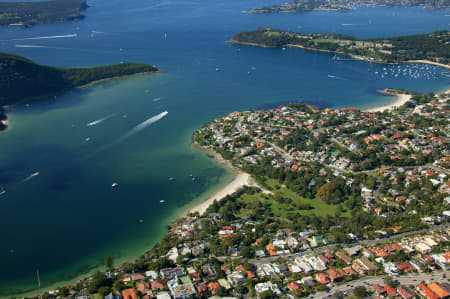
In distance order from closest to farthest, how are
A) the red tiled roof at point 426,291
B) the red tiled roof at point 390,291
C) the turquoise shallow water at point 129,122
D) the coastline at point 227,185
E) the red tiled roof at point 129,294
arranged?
the red tiled roof at point 426,291, the red tiled roof at point 390,291, the red tiled roof at point 129,294, the turquoise shallow water at point 129,122, the coastline at point 227,185

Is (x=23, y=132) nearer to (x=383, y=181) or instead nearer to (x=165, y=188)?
(x=165, y=188)

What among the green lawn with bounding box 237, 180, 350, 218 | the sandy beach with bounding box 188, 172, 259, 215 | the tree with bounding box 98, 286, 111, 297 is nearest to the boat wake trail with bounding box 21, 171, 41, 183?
the sandy beach with bounding box 188, 172, 259, 215

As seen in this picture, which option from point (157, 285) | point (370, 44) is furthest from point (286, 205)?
point (370, 44)

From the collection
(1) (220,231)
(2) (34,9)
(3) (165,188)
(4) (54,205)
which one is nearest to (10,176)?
(4) (54,205)

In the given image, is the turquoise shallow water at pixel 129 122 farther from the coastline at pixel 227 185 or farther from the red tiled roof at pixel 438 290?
the red tiled roof at pixel 438 290

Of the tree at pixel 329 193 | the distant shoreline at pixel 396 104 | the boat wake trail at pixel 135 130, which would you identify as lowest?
the tree at pixel 329 193

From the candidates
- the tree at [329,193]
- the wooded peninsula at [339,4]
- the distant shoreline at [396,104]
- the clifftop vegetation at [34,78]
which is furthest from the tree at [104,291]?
the wooded peninsula at [339,4]
